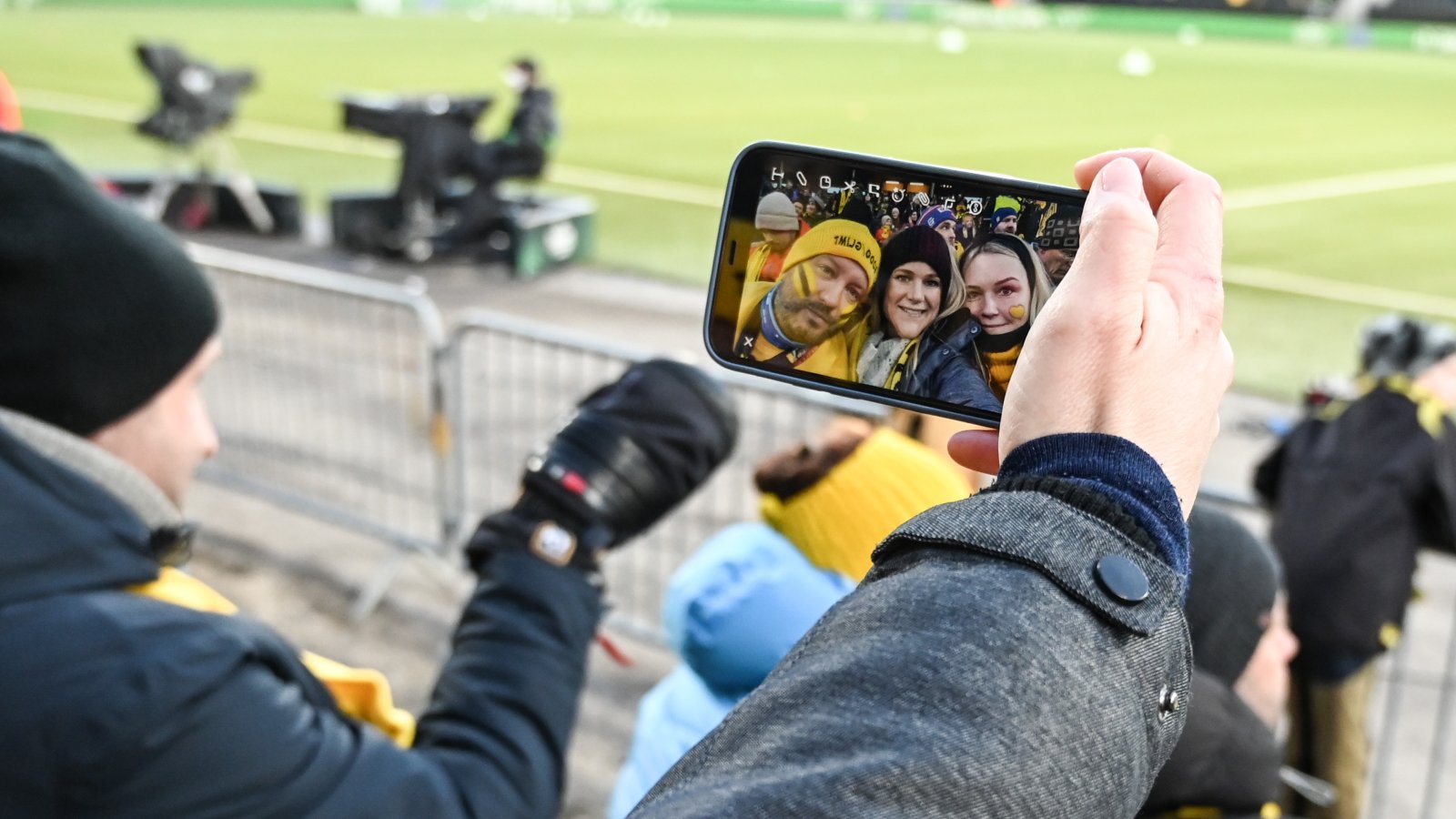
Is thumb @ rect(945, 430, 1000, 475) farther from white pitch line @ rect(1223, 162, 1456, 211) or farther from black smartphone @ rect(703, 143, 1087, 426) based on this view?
white pitch line @ rect(1223, 162, 1456, 211)

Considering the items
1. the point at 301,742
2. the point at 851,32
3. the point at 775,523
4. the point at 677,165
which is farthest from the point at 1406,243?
the point at 851,32

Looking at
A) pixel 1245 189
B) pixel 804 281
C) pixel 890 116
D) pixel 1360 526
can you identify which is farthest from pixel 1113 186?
pixel 890 116

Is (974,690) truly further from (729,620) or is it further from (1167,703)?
(729,620)

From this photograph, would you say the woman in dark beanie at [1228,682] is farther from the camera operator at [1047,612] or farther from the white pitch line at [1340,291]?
the white pitch line at [1340,291]

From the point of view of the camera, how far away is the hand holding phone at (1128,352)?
2.41ft

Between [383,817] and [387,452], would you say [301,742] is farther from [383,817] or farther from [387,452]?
[387,452]

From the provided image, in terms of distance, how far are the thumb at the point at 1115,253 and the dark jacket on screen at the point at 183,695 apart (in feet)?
3.25

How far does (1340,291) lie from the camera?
35.5 feet

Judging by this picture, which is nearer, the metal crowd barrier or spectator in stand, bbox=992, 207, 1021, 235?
spectator in stand, bbox=992, 207, 1021, 235

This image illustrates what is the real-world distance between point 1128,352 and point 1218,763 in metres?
1.33

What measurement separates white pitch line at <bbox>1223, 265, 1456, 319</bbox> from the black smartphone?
399 inches

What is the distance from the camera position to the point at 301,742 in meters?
1.40

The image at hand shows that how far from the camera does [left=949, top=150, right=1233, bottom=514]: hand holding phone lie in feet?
2.41

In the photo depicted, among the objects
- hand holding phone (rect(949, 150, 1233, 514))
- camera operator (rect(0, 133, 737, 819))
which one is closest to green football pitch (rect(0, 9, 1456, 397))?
camera operator (rect(0, 133, 737, 819))
